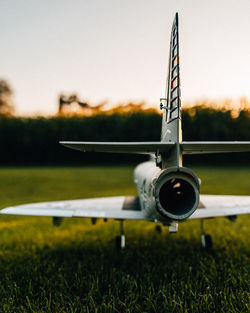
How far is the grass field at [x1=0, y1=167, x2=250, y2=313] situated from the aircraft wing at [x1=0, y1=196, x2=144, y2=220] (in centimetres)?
103

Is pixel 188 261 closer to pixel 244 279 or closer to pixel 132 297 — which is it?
pixel 244 279

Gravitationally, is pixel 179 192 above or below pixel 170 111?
below

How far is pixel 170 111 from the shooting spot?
452 centimetres

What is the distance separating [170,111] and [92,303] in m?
3.18

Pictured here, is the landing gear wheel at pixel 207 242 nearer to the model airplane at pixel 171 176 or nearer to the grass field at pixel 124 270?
the grass field at pixel 124 270

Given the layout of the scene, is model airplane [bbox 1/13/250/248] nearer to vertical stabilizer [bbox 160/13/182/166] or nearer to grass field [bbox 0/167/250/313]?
Answer: vertical stabilizer [bbox 160/13/182/166]

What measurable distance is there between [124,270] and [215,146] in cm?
306

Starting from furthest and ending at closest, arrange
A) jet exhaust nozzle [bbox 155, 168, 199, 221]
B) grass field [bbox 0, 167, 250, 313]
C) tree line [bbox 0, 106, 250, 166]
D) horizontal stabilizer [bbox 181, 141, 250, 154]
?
1. tree line [bbox 0, 106, 250, 166]
2. grass field [bbox 0, 167, 250, 313]
3. jet exhaust nozzle [bbox 155, 168, 199, 221]
4. horizontal stabilizer [bbox 181, 141, 250, 154]

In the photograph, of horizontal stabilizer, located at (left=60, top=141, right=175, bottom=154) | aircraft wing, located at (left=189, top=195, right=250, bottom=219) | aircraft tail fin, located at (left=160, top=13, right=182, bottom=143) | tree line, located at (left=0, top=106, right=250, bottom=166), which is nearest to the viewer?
horizontal stabilizer, located at (left=60, top=141, right=175, bottom=154)

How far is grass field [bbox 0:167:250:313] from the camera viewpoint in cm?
388

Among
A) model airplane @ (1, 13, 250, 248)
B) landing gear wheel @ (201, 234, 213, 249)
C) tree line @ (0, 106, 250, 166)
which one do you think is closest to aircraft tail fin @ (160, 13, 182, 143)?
model airplane @ (1, 13, 250, 248)

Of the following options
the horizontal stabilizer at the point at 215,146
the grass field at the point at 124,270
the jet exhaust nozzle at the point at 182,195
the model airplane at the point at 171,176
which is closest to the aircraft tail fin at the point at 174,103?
the model airplane at the point at 171,176

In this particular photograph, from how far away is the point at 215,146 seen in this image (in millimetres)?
3705

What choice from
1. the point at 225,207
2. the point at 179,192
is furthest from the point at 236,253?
the point at 179,192
